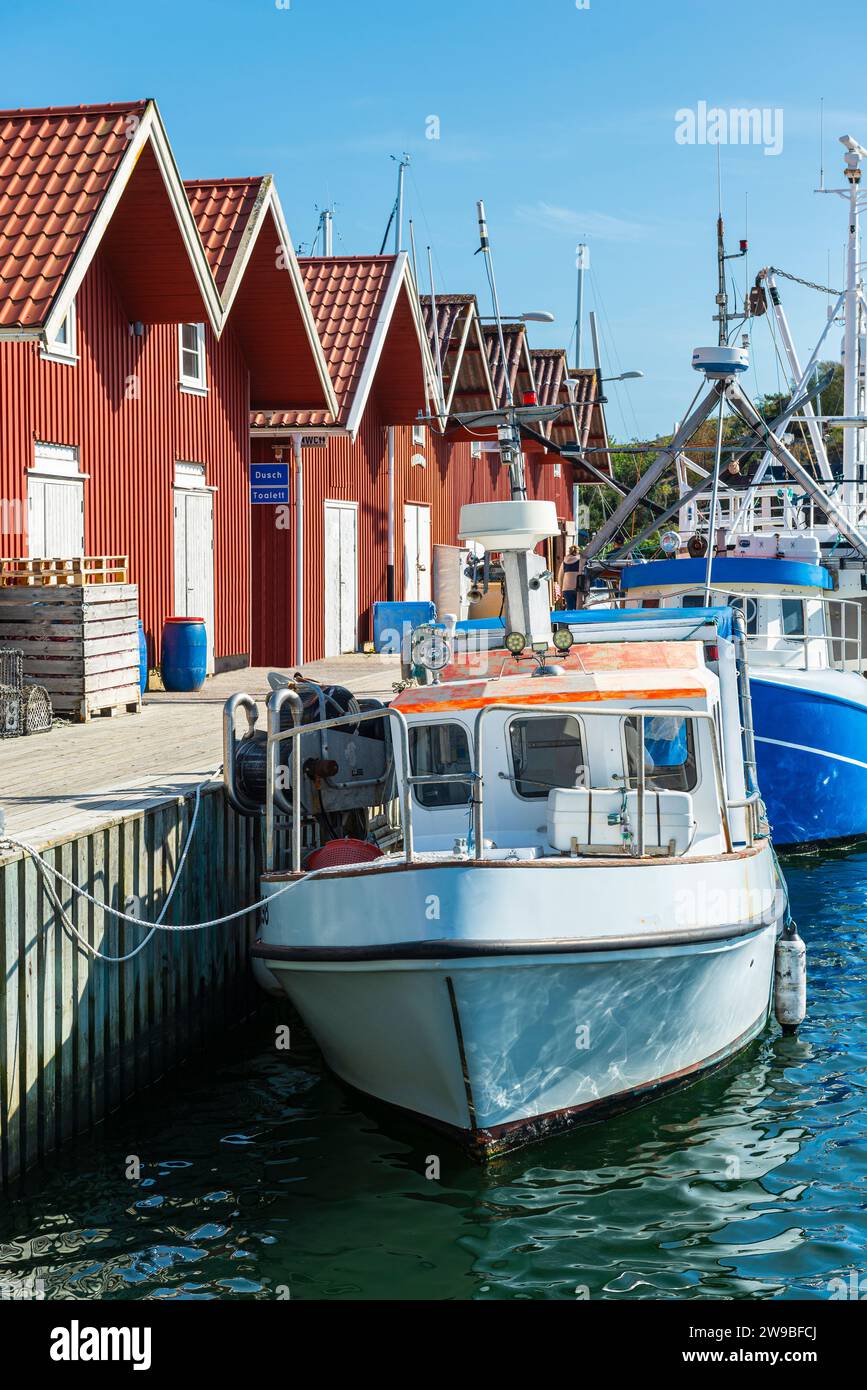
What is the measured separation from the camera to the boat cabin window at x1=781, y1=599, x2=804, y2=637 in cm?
→ 1772

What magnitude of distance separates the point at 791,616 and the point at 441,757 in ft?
30.3

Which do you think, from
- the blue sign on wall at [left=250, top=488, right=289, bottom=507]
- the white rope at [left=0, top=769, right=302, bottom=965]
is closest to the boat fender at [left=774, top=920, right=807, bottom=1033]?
the white rope at [left=0, top=769, right=302, bottom=965]

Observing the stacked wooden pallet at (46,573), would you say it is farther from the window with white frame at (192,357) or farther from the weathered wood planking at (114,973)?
the window with white frame at (192,357)

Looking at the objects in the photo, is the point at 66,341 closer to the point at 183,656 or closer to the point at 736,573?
the point at 183,656

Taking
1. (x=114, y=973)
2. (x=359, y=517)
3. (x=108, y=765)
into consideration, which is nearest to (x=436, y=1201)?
(x=114, y=973)

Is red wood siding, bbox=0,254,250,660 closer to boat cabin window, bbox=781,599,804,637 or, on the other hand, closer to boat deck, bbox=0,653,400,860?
boat deck, bbox=0,653,400,860

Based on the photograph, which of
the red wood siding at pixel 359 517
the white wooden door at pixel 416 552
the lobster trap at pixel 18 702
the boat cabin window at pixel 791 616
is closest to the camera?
the lobster trap at pixel 18 702

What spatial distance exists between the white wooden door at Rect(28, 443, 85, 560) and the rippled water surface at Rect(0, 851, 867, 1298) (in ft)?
23.7

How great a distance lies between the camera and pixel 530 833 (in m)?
9.48

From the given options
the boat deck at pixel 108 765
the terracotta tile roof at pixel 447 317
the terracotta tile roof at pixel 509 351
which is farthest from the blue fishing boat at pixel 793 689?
the terracotta tile roof at pixel 509 351

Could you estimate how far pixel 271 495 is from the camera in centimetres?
2255

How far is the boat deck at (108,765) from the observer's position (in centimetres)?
932

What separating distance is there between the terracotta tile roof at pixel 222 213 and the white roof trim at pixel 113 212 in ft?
3.85
